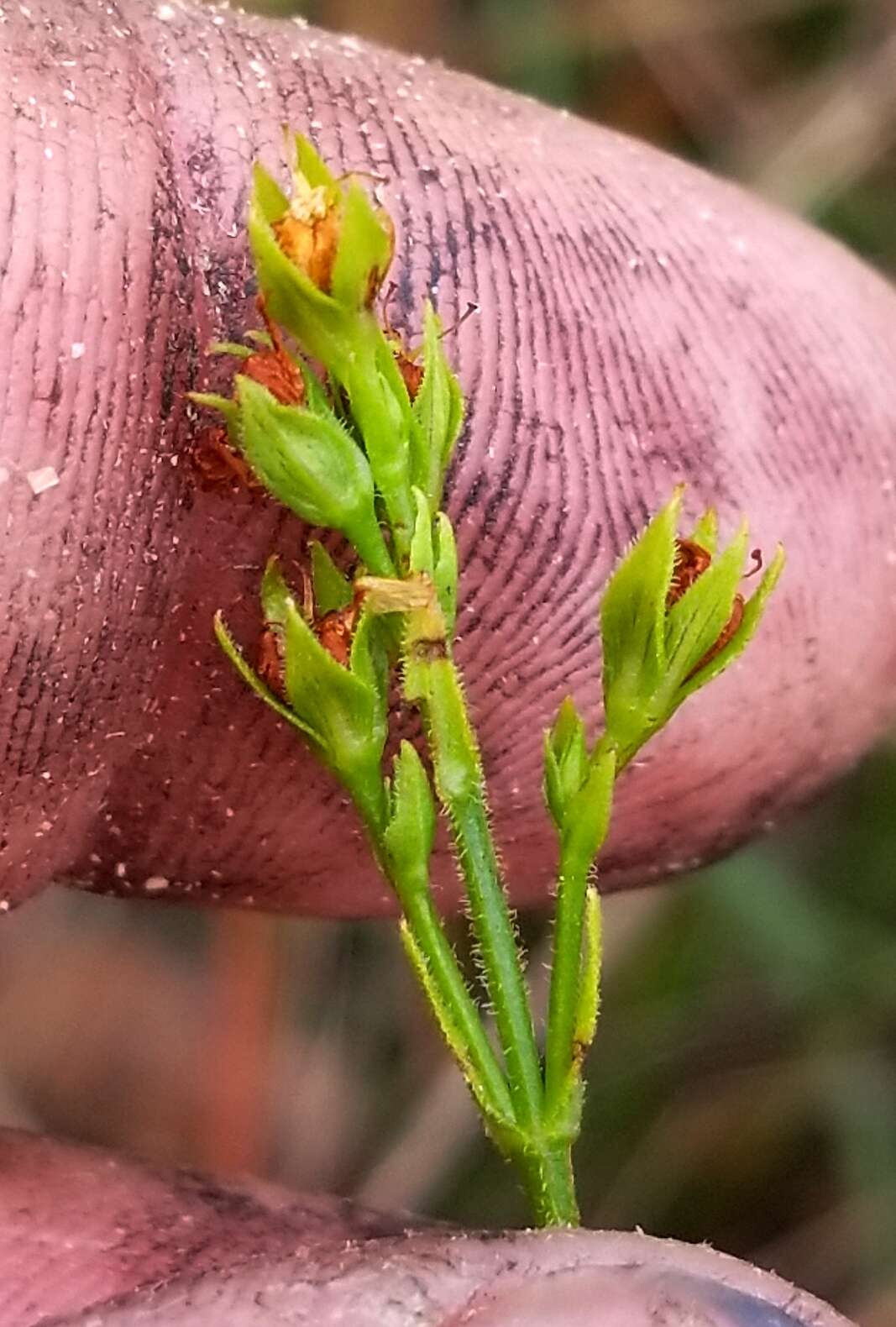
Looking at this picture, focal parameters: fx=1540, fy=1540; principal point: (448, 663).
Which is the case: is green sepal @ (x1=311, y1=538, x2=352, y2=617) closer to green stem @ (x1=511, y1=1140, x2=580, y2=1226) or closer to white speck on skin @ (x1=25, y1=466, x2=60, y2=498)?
white speck on skin @ (x1=25, y1=466, x2=60, y2=498)

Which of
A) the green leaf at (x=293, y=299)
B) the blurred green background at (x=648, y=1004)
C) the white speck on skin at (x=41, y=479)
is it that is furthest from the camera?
the blurred green background at (x=648, y=1004)

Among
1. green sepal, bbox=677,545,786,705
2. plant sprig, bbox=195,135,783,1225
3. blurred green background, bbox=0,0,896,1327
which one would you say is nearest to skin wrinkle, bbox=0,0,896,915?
plant sprig, bbox=195,135,783,1225

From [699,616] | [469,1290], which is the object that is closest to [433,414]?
[699,616]

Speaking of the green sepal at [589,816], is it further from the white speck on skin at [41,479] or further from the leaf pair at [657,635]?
the white speck on skin at [41,479]

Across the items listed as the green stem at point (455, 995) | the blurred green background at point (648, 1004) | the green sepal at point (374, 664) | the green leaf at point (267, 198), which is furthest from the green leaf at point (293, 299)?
the blurred green background at point (648, 1004)

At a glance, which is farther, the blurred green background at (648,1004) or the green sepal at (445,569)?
the blurred green background at (648,1004)

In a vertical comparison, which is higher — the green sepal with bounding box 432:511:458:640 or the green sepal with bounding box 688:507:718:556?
the green sepal with bounding box 688:507:718:556

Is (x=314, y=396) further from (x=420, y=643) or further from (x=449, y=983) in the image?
(x=449, y=983)

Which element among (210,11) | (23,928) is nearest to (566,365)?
(210,11)

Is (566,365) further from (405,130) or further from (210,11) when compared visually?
(210,11)
